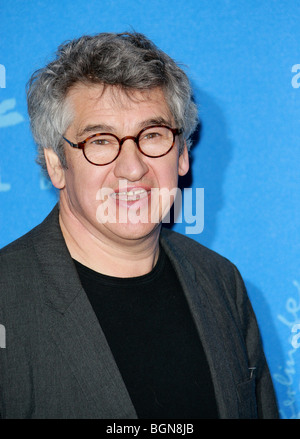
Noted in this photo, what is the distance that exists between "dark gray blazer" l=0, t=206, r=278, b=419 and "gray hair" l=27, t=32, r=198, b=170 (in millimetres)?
323

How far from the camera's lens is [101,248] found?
5.73ft

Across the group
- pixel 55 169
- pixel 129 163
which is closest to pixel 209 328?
pixel 129 163

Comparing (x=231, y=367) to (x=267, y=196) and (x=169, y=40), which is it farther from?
(x=169, y=40)

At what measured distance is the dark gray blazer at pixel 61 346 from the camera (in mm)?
1496

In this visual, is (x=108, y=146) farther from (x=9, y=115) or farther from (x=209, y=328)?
(x=209, y=328)

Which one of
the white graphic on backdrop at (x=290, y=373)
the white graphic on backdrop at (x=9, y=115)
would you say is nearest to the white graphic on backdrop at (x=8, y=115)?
the white graphic on backdrop at (x=9, y=115)

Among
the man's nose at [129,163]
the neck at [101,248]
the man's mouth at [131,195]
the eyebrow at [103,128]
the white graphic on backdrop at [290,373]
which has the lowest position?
the white graphic on backdrop at [290,373]

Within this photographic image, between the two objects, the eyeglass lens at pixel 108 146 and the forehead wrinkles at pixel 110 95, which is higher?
the forehead wrinkles at pixel 110 95

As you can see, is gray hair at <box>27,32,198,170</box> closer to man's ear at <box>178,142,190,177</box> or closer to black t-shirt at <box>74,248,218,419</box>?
man's ear at <box>178,142,190,177</box>

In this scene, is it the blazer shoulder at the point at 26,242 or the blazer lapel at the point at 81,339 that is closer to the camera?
the blazer lapel at the point at 81,339

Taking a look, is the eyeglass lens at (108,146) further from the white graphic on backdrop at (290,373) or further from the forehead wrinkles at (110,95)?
the white graphic on backdrop at (290,373)

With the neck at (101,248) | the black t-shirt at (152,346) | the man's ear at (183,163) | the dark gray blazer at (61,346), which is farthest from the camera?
the man's ear at (183,163)

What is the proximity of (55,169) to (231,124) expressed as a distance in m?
0.77

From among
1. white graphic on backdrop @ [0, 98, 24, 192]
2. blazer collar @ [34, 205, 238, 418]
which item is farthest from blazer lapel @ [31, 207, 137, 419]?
white graphic on backdrop @ [0, 98, 24, 192]
